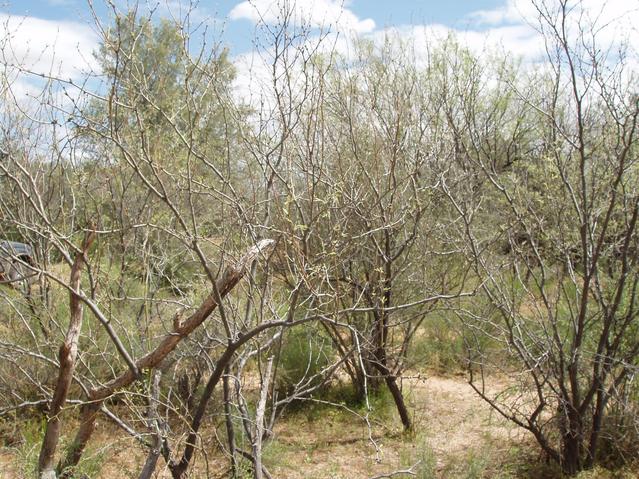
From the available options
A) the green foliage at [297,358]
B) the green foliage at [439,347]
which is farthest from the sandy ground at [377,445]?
the green foliage at [439,347]

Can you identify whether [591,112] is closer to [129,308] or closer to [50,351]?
[129,308]

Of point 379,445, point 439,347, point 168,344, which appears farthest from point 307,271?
point 439,347

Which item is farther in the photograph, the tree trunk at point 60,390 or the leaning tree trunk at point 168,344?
the tree trunk at point 60,390

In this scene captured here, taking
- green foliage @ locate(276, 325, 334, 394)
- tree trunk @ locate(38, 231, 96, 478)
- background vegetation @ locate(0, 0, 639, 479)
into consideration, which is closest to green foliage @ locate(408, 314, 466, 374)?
background vegetation @ locate(0, 0, 639, 479)

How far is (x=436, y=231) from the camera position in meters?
5.82

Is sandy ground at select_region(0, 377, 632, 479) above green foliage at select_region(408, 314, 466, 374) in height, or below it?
below

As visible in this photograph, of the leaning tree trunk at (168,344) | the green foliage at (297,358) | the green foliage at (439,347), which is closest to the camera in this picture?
the leaning tree trunk at (168,344)

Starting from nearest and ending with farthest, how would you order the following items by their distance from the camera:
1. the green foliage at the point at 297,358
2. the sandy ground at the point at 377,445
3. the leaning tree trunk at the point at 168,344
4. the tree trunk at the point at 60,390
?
the leaning tree trunk at the point at 168,344 < the tree trunk at the point at 60,390 < the sandy ground at the point at 377,445 < the green foliage at the point at 297,358

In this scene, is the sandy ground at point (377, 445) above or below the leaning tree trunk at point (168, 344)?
below

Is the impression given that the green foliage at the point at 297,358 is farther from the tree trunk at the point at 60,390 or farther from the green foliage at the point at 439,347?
the tree trunk at the point at 60,390

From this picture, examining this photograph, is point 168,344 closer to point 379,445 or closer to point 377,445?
point 377,445

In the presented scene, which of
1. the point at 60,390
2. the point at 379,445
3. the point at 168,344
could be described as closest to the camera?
the point at 168,344

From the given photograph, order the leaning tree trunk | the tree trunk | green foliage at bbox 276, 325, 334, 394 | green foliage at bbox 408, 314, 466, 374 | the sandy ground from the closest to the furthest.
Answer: the leaning tree trunk → the tree trunk → the sandy ground → green foliage at bbox 276, 325, 334, 394 → green foliage at bbox 408, 314, 466, 374

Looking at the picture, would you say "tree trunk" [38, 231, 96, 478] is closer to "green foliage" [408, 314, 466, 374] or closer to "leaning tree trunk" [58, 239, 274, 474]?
"leaning tree trunk" [58, 239, 274, 474]
